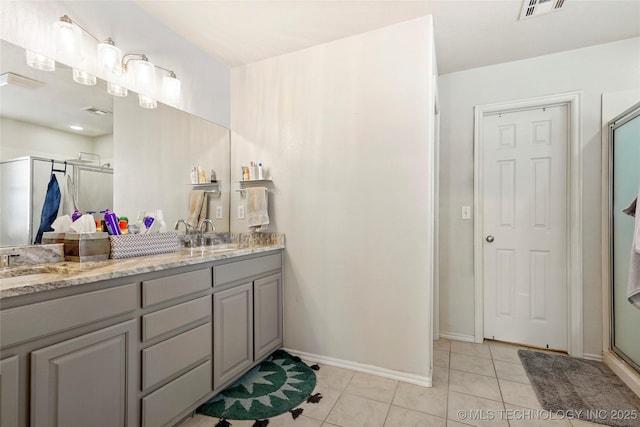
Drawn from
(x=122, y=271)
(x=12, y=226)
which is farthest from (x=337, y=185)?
(x=12, y=226)

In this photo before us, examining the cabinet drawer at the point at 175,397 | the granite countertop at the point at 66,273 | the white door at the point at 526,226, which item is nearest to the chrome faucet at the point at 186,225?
the granite countertop at the point at 66,273

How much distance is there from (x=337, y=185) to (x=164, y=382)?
61.7 inches

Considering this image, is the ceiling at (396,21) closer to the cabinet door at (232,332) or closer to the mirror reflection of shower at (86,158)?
the mirror reflection of shower at (86,158)

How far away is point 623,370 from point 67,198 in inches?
141

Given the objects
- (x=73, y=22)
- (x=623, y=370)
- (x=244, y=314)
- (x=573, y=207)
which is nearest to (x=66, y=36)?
(x=73, y=22)

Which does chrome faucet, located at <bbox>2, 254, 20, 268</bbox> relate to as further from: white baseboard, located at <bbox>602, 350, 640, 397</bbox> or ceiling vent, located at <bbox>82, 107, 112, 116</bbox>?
white baseboard, located at <bbox>602, 350, 640, 397</bbox>

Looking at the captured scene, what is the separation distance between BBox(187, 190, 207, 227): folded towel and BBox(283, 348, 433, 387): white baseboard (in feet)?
4.15

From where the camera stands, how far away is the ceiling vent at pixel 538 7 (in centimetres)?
185

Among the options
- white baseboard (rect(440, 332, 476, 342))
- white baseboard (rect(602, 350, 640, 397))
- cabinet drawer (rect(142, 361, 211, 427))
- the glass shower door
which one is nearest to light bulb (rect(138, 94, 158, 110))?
cabinet drawer (rect(142, 361, 211, 427))

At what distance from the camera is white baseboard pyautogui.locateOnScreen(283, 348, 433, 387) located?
195 centimetres

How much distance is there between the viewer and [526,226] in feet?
8.35

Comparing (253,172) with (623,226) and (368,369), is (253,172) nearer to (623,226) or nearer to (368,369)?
(368,369)

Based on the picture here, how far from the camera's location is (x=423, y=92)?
198cm

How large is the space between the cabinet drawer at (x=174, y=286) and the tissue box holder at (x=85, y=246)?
1.36 feet
